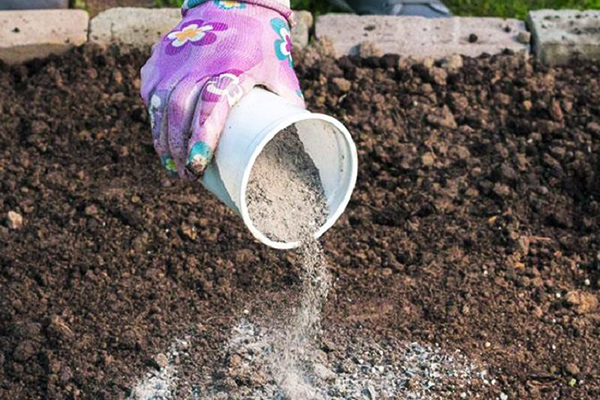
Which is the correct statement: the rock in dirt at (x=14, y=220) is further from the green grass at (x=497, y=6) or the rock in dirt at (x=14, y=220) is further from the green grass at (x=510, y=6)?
the green grass at (x=510, y=6)

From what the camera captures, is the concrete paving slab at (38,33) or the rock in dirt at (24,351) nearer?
the rock in dirt at (24,351)

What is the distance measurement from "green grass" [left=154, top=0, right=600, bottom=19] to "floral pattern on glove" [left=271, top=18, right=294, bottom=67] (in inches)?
60.9

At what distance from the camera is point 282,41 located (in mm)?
2842

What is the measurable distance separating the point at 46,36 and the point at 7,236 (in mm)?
919

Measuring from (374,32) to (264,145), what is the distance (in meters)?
1.67

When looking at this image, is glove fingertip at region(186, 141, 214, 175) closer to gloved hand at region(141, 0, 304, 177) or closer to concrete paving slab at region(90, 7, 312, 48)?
gloved hand at region(141, 0, 304, 177)

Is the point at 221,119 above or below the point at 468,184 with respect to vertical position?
above

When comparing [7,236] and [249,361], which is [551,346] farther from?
[7,236]

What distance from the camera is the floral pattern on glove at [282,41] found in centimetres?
280

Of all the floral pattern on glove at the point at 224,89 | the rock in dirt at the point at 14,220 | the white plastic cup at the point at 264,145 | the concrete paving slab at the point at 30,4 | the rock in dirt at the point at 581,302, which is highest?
the floral pattern on glove at the point at 224,89

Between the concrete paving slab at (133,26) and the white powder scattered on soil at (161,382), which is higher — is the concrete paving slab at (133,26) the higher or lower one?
the lower one

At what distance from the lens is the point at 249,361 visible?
3.13 metres

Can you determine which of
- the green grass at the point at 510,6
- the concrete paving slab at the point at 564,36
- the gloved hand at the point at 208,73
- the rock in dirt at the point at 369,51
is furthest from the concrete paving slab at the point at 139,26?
the gloved hand at the point at 208,73

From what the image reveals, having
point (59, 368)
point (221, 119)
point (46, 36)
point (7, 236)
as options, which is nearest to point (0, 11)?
point (46, 36)
